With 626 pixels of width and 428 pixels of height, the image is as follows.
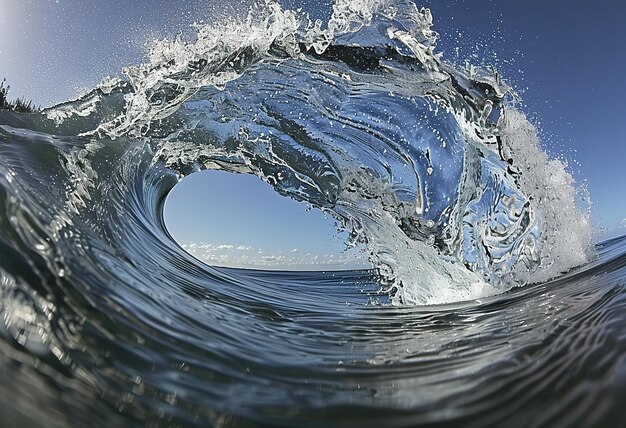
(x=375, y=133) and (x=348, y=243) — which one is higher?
(x=375, y=133)

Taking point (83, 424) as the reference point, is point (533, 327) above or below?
above

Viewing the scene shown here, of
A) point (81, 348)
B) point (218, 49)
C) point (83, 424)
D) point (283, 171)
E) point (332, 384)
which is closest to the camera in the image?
point (83, 424)

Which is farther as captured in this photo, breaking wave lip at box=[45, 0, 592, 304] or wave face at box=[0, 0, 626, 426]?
breaking wave lip at box=[45, 0, 592, 304]

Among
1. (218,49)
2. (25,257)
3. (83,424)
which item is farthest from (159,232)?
(83,424)

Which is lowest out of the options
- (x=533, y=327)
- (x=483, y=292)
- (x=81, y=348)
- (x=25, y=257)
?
(x=81, y=348)

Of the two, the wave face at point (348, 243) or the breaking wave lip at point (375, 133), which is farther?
the breaking wave lip at point (375, 133)

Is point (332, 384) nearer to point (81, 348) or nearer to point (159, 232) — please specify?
point (81, 348)

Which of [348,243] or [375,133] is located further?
[348,243]

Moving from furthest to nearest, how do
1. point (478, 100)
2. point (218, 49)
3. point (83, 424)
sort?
point (478, 100), point (218, 49), point (83, 424)
